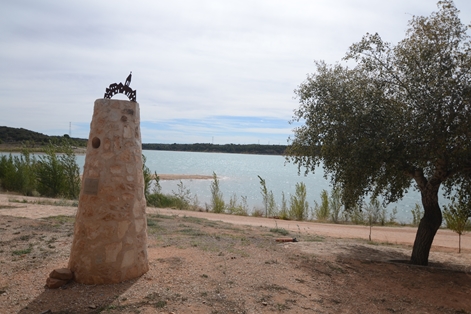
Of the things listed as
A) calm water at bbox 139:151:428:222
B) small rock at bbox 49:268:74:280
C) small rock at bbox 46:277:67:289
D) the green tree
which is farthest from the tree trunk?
small rock at bbox 46:277:67:289

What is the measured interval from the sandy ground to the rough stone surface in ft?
0.95

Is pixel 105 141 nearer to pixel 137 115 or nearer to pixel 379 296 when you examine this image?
pixel 137 115

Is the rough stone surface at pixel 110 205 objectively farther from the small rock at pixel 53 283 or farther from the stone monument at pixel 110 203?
the small rock at pixel 53 283

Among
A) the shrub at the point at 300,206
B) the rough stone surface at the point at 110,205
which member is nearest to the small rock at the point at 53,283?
the rough stone surface at the point at 110,205

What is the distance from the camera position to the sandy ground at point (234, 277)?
6129 millimetres

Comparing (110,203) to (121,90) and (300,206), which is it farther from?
(300,206)

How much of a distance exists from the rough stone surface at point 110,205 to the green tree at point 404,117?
4.69 metres

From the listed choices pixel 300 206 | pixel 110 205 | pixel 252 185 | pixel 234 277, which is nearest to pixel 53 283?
pixel 110 205

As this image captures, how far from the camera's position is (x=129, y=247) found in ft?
22.0

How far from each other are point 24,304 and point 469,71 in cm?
891

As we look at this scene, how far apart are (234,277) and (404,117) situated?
4717 millimetres

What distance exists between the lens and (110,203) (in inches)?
261

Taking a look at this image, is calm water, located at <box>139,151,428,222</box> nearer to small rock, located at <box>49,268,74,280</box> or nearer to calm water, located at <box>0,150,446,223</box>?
calm water, located at <box>0,150,446,223</box>

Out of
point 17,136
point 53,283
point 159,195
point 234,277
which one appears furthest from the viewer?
point 17,136
